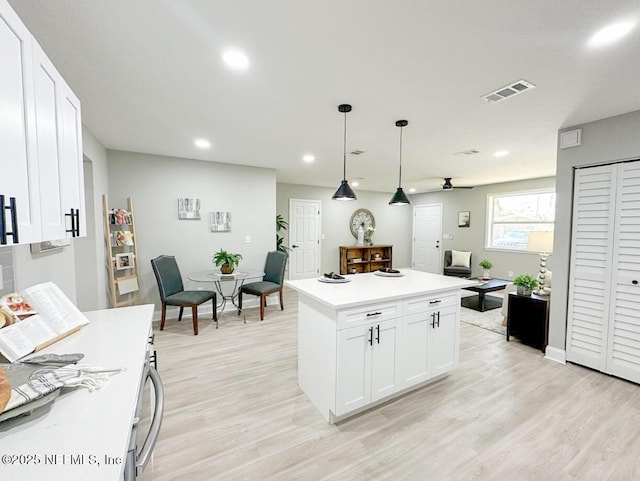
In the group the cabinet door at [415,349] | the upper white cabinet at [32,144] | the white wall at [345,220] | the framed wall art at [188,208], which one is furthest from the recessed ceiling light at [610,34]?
the white wall at [345,220]

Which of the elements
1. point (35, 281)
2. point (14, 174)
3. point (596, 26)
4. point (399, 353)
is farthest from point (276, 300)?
point (596, 26)

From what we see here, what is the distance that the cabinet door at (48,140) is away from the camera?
1143 mm

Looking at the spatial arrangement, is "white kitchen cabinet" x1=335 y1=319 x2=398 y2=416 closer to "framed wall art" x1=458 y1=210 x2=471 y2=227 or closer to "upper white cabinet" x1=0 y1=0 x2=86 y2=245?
"upper white cabinet" x1=0 y1=0 x2=86 y2=245

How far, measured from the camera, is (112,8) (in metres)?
1.39

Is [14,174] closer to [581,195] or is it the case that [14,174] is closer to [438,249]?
[581,195]

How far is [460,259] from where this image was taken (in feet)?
23.1

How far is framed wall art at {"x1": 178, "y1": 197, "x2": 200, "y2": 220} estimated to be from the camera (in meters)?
4.28

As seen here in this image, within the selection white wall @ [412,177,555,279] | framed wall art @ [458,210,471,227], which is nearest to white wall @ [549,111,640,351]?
white wall @ [412,177,555,279]

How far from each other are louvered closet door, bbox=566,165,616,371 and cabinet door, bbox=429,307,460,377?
1.42m

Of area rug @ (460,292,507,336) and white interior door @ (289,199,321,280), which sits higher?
white interior door @ (289,199,321,280)

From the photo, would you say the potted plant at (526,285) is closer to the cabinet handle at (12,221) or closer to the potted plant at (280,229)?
the potted plant at (280,229)

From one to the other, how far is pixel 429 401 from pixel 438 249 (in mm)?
6269

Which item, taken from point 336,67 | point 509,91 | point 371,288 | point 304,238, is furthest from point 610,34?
point 304,238

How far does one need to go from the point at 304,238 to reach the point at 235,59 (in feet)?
17.6
